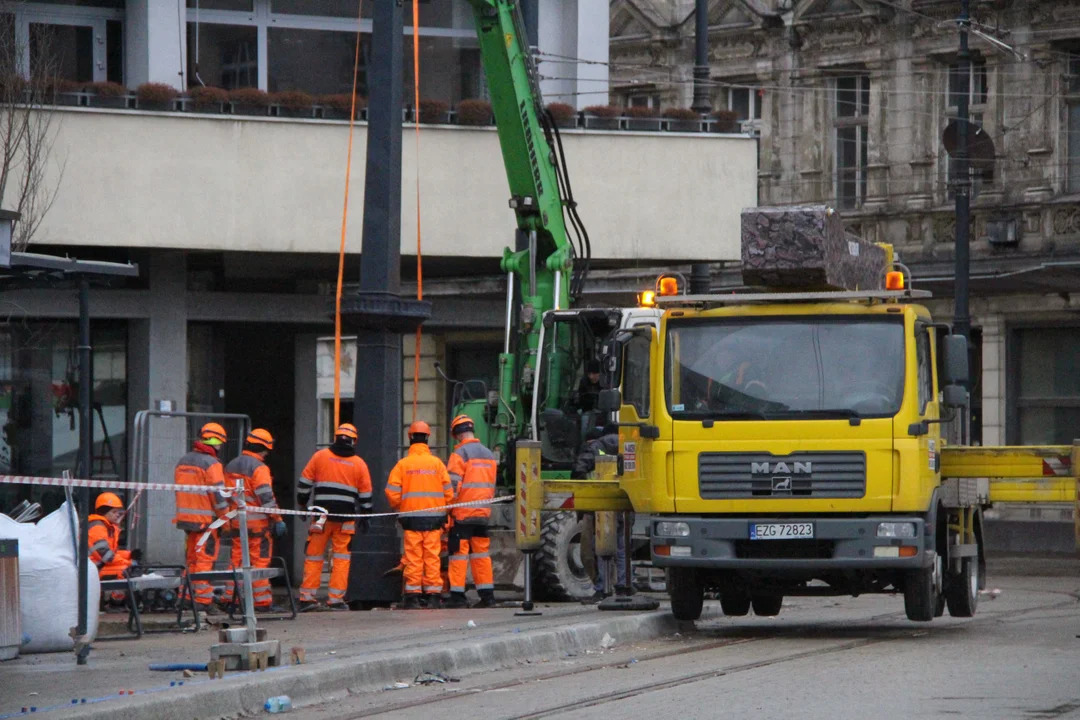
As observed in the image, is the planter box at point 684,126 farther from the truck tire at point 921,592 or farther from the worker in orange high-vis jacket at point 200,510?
the truck tire at point 921,592

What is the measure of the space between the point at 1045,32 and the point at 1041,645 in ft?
73.0

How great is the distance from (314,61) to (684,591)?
10205mm

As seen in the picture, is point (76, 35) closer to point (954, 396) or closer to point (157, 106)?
point (157, 106)

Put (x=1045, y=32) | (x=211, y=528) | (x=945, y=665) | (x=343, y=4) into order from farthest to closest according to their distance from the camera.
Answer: (x=1045, y=32), (x=343, y=4), (x=211, y=528), (x=945, y=665)

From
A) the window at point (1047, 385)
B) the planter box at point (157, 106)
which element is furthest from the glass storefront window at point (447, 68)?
the window at point (1047, 385)

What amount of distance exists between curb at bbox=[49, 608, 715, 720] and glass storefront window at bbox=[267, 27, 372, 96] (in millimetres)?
9932

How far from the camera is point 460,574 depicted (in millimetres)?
18172

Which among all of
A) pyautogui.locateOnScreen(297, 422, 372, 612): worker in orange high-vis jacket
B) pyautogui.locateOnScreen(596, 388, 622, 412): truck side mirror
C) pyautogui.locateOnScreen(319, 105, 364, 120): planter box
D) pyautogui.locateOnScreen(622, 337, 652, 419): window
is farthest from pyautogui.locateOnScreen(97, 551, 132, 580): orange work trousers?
pyautogui.locateOnScreen(319, 105, 364, 120): planter box

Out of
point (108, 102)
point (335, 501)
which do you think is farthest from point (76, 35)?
point (335, 501)

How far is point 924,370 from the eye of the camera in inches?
573

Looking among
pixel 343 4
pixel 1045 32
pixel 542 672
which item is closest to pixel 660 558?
pixel 542 672

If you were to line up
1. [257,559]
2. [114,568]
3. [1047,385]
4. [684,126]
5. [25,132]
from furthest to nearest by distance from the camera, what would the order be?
[1047,385]
[684,126]
[25,132]
[257,559]
[114,568]

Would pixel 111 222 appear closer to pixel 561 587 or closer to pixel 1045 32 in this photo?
pixel 561 587

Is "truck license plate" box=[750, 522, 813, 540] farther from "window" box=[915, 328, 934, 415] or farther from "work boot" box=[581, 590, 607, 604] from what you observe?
"work boot" box=[581, 590, 607, 604]
